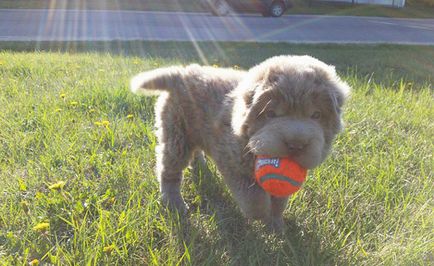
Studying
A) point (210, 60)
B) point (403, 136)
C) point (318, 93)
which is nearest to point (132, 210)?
point (318, 93)

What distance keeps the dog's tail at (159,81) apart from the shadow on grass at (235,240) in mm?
Answer: 882

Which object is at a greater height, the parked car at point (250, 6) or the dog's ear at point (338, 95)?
the dog's ear at point (338, 95)

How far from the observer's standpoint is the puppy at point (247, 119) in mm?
2117

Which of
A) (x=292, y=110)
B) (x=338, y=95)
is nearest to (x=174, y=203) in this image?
(x=292, y=110)

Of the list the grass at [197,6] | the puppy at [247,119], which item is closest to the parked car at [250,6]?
the grass at [197,6]

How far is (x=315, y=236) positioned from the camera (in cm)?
237

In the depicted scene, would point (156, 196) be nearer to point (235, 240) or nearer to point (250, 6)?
point (235, 240)

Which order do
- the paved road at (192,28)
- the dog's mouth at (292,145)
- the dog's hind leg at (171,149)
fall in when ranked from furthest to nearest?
1. the paved road at (192,28)
2. the dog's hind leg at (171,149)
3. the dog's mouth at (292,145)

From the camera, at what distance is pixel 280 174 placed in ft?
6.70

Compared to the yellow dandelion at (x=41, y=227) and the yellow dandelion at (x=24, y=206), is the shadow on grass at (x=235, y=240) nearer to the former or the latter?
the yellow dandelion at (x=41, y=227)

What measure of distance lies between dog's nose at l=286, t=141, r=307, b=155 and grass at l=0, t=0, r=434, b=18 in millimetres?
16407

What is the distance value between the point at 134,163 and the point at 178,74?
2.56 ft

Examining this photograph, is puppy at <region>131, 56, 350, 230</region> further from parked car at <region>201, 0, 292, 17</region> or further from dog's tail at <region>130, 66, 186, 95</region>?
parked car at <region>201, 0, 292, 17</region>

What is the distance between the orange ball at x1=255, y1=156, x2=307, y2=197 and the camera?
2.04m
